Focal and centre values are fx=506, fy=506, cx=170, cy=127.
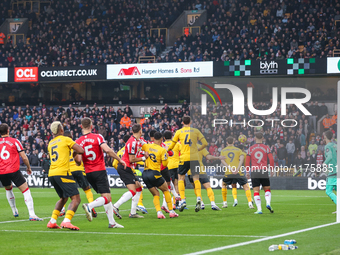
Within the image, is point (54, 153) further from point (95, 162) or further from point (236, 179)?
point (236, 179)

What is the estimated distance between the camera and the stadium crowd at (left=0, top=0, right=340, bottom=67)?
3170 cm

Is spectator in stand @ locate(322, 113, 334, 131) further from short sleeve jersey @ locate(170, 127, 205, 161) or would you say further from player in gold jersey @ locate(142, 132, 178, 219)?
player in gold jersey @ locate(142, 132, 178, 219)

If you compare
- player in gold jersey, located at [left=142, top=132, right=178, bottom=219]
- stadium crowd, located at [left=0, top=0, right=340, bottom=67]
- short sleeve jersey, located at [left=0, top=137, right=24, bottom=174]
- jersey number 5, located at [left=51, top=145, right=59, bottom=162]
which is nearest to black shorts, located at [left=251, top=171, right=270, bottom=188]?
player in gold jersey, located at [left=142, top=132, right=178, bottom=219]

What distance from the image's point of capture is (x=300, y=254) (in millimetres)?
6707

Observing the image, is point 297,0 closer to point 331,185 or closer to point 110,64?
point 110,64

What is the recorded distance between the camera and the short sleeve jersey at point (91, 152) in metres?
9.91

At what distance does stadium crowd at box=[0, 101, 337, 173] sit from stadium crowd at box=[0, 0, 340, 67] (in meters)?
3.55

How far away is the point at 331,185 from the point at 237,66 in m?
19.1

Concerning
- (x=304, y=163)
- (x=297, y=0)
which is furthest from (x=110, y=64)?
(x=304, y=163)

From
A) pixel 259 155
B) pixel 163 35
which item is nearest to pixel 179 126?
pixel 163 35

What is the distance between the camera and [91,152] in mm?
10047

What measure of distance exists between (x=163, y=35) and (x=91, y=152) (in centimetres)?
2888

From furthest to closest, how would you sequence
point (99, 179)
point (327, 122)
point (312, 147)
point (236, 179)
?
1. point (327, 122)
2. point (312, 147)
3. point (236, 179)
4. point (99, 179)

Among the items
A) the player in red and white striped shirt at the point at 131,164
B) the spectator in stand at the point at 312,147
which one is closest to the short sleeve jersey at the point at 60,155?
the player in red and white striped shirt at the point at 131,164
